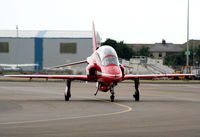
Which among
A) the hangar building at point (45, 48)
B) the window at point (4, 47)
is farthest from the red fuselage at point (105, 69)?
the window at point (4, 47)

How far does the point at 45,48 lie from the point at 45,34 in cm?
395

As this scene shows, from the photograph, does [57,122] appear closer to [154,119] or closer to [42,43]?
[154,119]

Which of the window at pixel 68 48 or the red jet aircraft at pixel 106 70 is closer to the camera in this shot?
the red jet aircraft at pixel 106 70

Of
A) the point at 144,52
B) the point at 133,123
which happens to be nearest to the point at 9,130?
the point at 133,123

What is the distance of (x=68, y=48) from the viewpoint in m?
105

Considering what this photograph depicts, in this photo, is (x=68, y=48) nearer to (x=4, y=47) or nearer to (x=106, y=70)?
(x=4, y=47)

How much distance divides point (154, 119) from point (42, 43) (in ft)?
283

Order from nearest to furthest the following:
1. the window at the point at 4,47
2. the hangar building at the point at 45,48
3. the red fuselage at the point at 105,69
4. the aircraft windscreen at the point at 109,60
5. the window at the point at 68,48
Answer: the red fuselage at the point at 105,69, the aircraft windscreen at the point at 109,60, the hangar building at the point at 45,48, the window at the point at 68,48, the window at the point at 4,47

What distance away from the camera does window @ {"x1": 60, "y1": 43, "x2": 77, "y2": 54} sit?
104756 mm

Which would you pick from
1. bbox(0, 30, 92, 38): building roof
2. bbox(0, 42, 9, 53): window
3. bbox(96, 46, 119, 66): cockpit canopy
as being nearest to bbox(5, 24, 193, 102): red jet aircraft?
bbox(96, 46, 119, 66): cockpit canopy

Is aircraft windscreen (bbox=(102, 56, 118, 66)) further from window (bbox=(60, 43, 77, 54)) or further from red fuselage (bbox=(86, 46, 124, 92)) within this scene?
window (bbox=(60, 43, 77, 54))

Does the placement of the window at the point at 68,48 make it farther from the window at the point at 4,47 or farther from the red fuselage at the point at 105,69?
the red fuselage at the point at 105,69

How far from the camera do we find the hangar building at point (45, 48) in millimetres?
104119

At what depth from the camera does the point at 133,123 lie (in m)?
17.2
